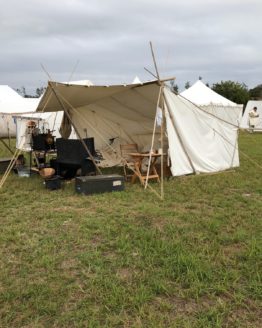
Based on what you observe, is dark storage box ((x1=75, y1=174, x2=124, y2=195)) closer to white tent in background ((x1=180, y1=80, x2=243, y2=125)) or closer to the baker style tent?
the baker style tent

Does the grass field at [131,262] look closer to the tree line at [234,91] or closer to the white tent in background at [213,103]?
the white tent in background at [213,103]

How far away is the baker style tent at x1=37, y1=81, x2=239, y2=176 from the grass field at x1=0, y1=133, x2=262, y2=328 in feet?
6.17

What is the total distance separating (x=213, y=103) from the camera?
62.8ft

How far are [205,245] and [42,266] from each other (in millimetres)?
1580

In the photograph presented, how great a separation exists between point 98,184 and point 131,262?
296 centimetres

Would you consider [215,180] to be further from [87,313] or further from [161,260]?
[87,313]

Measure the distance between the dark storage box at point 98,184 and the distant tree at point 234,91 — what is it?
31.0 meters

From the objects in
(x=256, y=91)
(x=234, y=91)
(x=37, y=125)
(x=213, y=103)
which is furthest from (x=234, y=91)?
(x=37, y=125)

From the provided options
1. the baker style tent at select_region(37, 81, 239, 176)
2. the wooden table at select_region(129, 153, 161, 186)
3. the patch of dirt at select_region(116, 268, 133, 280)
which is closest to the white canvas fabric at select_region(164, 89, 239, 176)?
the baker style tent at select_region(37, 81, 239, 176)

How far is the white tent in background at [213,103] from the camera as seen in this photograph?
19.1 m

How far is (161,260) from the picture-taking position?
3.54 metres

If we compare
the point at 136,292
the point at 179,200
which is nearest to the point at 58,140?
the point at 179,200

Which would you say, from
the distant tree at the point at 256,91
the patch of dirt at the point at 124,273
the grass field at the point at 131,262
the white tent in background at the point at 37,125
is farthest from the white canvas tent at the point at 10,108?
the distant tree at the point at 256,91

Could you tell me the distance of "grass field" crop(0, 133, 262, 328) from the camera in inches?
108
